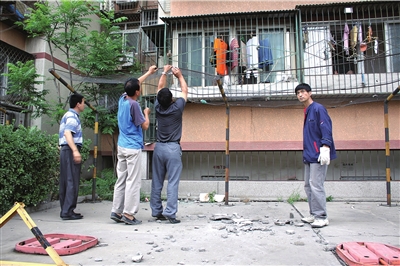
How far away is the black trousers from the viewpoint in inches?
154

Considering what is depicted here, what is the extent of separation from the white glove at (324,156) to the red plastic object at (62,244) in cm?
258

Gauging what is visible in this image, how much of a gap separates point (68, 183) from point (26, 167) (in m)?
0.65

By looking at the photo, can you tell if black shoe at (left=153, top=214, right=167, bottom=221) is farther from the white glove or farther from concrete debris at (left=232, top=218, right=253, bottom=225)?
the white glove

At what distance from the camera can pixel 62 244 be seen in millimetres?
2564

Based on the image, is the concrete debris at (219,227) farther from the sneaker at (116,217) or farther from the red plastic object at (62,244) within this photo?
A: the red plastic object at (62,244)

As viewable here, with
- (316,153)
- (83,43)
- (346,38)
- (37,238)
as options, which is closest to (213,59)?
(346,38)

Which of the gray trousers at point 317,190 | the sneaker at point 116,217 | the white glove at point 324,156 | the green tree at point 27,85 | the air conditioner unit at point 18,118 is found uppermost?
the green tree at point 27,85

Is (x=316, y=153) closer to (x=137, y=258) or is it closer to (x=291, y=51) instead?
(x=137, y=258)

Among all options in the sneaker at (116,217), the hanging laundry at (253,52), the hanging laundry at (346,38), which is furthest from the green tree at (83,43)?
the hanging laundry at (346,38)

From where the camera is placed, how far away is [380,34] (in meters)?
6.96

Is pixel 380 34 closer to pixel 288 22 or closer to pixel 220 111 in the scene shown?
pixel 288 22

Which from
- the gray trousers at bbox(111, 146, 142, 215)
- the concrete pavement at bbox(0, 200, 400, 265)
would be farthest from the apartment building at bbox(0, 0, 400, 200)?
the gray trousers at bbox(111, 146, 142, 215)

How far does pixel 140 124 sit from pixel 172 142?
0.47 metres

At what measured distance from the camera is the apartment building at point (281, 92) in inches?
248
